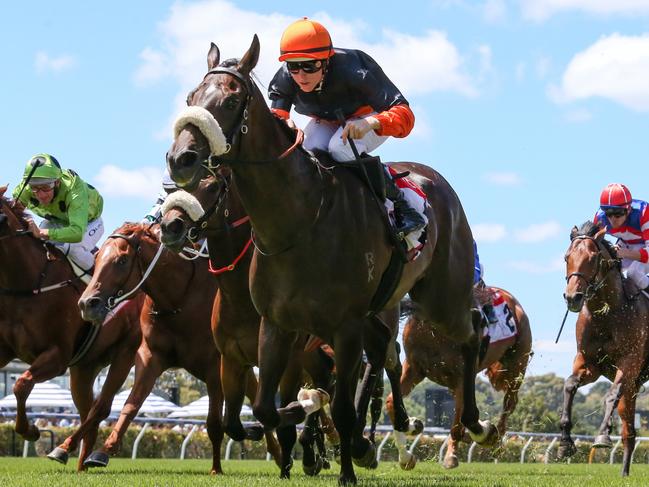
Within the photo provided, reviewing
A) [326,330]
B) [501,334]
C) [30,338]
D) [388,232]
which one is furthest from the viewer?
[501,334]

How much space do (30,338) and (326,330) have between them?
4.52 meters

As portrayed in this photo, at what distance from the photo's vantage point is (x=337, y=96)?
7070 millimetres

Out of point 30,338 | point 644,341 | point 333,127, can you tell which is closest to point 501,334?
point 644,341

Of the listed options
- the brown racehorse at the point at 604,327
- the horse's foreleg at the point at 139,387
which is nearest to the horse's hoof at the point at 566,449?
the brown racehorse at the point at 604,327

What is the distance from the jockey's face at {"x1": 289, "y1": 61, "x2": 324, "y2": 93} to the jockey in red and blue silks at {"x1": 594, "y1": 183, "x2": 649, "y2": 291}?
513 centimetres

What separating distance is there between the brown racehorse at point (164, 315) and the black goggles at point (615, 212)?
4180mm

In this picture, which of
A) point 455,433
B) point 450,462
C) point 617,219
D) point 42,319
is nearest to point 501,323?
point 450,462

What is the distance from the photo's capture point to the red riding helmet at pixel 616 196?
11164 millimetres

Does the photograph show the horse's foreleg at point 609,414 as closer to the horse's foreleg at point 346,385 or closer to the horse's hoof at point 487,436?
the horse's hoof at point 487,436

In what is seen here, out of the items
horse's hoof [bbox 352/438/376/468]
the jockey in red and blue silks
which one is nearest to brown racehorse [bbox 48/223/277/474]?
horse's hoof [bbox 352/438/376/468]

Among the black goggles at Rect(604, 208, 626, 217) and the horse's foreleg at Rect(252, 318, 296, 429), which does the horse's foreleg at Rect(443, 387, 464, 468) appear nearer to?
the black goggles at Rect(604, 208, 626, 217)

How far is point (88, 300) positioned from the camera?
876 centimetres

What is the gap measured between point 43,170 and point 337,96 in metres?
3.91

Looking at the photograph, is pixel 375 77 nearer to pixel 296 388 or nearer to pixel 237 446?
pixel 296 388
